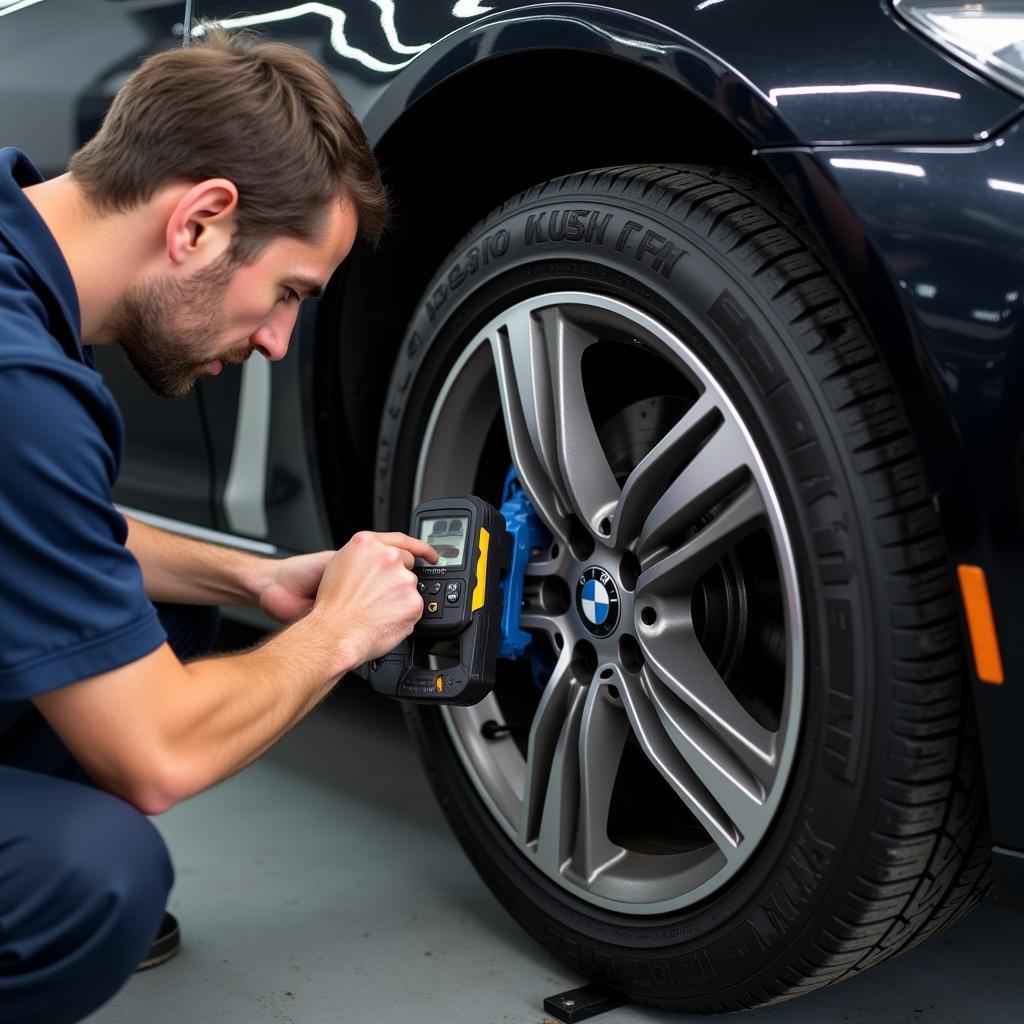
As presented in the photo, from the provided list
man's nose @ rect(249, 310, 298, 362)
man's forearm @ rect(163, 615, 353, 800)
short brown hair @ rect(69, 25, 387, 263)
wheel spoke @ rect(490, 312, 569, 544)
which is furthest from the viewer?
wheel spoke @ rect(490, 312, 569, 544)

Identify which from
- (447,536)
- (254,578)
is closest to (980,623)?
(447,536)

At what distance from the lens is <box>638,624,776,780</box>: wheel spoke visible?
125cm

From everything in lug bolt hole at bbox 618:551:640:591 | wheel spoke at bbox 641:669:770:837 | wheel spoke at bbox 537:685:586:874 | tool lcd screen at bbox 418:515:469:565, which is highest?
tool lcd screen at bbox 418:515:469:565

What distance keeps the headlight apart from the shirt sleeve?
74 cm

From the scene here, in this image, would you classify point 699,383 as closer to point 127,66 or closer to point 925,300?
point 925,300

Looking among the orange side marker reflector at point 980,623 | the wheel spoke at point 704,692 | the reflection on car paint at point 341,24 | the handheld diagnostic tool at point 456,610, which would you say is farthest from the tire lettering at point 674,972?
the reflection on car paint at point 341,24

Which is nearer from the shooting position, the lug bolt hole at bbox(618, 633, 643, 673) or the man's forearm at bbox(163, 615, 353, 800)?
→ the man's forearm at bbox(163, 615, 353, 800)

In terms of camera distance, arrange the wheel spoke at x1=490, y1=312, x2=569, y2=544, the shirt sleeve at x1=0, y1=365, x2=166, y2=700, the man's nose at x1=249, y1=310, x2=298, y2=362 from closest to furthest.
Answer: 1. the shirt sleeve at x1=0, y1=365, x2=166, y2=700
2. the man's nose at x1=249, y1=310, x2=298, y2=362
3. the wheel spoke at x1=490, y1=312, x2=569, y2=544

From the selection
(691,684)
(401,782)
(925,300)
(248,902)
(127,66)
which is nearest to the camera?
(925,300)

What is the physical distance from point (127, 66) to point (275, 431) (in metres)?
0.57

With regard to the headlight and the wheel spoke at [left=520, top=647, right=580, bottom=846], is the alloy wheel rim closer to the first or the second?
the wheel spoke at [left=520, top=647, right=580, bottom=846]

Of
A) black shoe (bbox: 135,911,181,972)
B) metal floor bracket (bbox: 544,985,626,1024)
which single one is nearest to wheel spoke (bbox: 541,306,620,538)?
metal floor bracket (bbox: 544,985,626,1024)

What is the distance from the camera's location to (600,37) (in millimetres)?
1259

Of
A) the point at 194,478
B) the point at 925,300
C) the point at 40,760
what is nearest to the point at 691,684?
the point at 925,300
